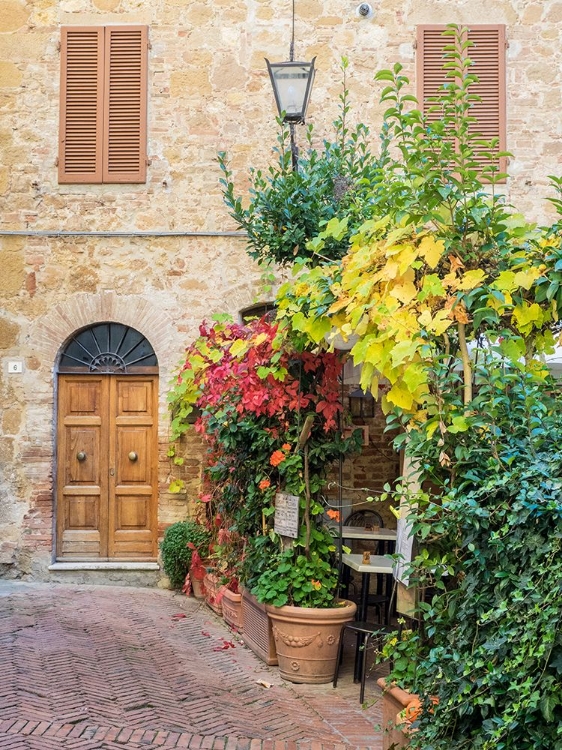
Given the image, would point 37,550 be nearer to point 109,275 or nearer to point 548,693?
point 109,275

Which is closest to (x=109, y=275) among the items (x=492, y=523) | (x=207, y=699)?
(x=207, y=699)

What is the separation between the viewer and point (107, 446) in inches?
387

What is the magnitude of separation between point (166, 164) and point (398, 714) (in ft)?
24.0

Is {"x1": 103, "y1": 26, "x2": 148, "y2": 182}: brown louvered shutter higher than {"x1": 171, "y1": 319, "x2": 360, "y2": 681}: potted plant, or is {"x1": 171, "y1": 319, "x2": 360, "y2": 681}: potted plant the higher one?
{"x1": 103, "y1": 26, "x2": 148, "y2": 182}: brown louvered shutter

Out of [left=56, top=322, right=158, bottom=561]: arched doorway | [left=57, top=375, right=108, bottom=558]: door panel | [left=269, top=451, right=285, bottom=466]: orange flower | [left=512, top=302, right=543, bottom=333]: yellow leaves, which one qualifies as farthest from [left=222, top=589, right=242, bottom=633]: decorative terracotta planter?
[left=512, top=302, right=543, bottom=333]: yellow leaves

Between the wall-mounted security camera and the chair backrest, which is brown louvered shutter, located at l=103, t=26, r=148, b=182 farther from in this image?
the chair backrest

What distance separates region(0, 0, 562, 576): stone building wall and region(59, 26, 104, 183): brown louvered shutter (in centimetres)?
12

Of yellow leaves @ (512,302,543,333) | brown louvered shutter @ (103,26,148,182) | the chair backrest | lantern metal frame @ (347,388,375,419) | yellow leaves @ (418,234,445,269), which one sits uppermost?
brown louvered shutter @ (103,26,148,182)

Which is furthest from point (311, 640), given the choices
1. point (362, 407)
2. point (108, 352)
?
point (108, 352)

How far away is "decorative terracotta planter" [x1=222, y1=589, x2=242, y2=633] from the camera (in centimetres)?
738

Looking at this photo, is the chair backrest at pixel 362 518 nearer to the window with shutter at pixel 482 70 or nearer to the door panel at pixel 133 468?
the door panel at pixel 133 468

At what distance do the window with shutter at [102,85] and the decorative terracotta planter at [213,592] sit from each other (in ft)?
15.5

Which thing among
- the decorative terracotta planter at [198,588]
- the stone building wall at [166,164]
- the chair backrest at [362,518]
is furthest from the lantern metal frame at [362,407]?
the decorative terracotta planter at [198,588]

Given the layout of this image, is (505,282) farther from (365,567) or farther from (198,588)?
(198,588)
